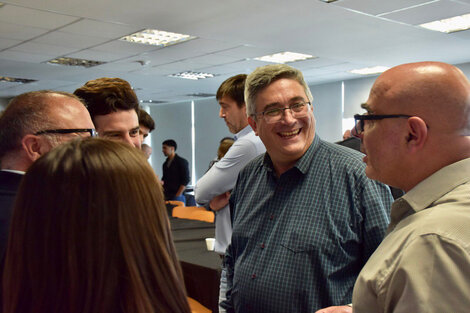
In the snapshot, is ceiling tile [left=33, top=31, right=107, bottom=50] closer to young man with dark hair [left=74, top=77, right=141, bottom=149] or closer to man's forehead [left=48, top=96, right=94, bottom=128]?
young man with dark hair [left=74, top=77, right=141, bottom=149]

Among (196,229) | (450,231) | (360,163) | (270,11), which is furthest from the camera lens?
(270,11)

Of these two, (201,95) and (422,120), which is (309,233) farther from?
(201,95)

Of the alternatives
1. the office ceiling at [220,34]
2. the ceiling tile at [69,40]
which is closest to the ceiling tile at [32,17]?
the office ceiling at [220,34]

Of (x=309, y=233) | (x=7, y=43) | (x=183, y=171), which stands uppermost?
(x=7, y=43)

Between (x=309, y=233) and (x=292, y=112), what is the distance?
48 centimetres

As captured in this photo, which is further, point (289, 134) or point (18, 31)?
point (18, 31)

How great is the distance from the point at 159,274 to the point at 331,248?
0.78 meters

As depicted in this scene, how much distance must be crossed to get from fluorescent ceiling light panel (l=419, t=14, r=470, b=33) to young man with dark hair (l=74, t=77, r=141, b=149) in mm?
4058

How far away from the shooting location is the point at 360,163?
1.49 metres

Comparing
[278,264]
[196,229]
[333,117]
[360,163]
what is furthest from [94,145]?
[333,117]

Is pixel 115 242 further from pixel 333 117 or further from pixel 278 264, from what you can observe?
pixel 333 117

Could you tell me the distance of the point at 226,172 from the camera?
92.2 inches

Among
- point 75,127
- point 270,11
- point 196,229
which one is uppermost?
point 270,11

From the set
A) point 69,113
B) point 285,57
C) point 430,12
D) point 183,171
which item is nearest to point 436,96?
point 69,113
